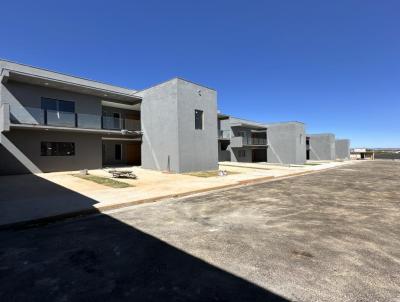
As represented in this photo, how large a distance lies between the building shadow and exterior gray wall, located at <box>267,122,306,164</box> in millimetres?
34276

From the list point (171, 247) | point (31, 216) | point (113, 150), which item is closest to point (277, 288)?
point (171, 247)

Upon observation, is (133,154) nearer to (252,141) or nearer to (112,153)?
(112,153)

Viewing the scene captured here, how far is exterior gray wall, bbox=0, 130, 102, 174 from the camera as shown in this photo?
16969 mm

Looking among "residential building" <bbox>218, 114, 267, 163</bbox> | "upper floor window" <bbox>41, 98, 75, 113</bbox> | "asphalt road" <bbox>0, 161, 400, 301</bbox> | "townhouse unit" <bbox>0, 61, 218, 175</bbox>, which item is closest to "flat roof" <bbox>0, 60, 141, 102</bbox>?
"townhouse unit" <bbox>0, 61, 218, 175</bbox>

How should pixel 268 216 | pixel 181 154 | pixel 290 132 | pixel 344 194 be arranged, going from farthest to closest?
pixel 290 132, pixel 181 154, pixel 344 194, pixel 268 216

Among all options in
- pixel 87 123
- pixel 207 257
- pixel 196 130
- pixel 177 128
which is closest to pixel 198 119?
pixel 196 130

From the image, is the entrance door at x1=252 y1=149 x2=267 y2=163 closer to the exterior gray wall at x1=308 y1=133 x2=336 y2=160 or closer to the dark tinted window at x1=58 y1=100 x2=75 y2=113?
the exterior gray wall at x1=308 y1=133 x2=336 y2=160

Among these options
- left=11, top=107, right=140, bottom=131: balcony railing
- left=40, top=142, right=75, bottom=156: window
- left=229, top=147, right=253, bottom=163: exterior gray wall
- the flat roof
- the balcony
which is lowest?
left=229, top=147, right=253, bottom=163: exterior gray wall

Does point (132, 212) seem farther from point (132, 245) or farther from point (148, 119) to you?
point (148, 119)

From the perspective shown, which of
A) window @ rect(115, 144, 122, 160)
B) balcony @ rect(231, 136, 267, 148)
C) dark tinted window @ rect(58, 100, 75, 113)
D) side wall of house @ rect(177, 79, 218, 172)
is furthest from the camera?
balcony @ rect(231, 136, 267, 148)

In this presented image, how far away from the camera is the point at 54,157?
739 inches

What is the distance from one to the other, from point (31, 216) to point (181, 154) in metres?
13.1

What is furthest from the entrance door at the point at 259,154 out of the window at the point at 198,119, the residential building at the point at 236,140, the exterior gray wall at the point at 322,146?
the window at the point at 198,119

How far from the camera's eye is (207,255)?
442 centimetres
